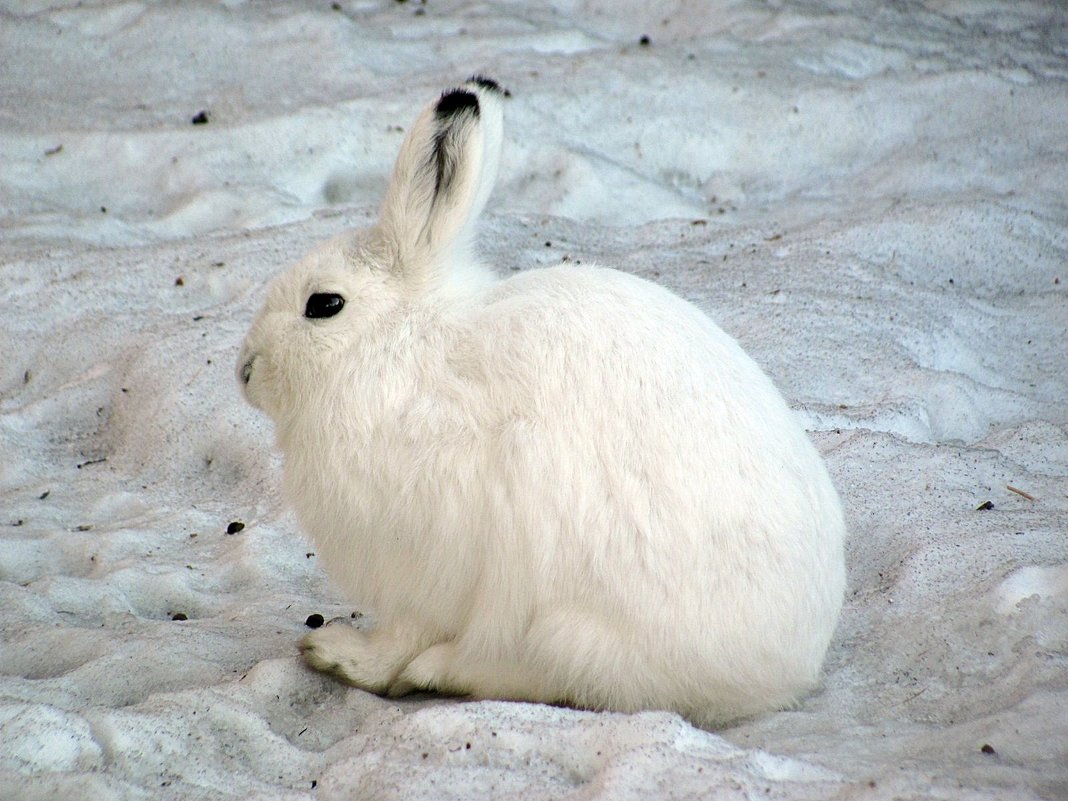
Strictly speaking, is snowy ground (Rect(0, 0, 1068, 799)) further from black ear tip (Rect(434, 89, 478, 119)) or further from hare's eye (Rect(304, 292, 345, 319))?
black ear tip (Rect(434, 89, 478, 119))

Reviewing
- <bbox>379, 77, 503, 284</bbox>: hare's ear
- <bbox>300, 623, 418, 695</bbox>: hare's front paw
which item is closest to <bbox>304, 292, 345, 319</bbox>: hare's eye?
<bbox>379, 77, 503, 284</bbox>: hare's ear

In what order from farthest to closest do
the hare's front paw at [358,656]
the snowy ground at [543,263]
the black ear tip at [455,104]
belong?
the hare's front paw at [358,656] < the black ear tip at [455,104] < the snowy ground at [543,263]

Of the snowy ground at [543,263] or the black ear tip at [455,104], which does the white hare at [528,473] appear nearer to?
the black ear tip at [455,104]

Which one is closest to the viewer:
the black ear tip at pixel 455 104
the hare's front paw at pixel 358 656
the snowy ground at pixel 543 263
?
the snowy ground at pixel 543 263

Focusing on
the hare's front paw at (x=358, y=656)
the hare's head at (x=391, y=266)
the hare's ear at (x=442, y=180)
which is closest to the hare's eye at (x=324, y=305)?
the hare's head at (x=391, y=266)

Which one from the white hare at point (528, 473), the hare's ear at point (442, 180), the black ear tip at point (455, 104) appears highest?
the black ear tip at point (455, 104)

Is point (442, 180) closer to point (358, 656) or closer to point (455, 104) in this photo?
point (455, 104)
